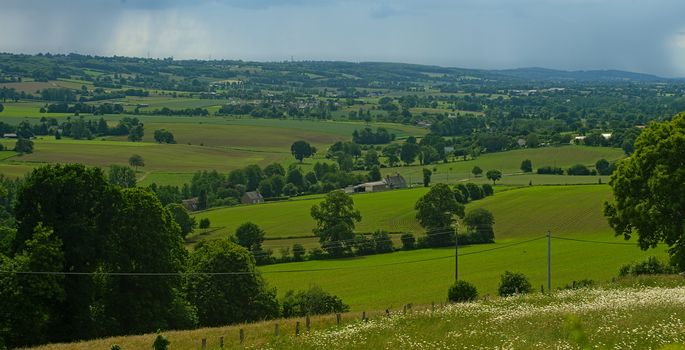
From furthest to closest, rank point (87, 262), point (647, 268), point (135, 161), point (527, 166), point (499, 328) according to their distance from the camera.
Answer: point (135, 161) → point (527, 166) → point (647, 268) → point (87, 262) → point (499, 328)

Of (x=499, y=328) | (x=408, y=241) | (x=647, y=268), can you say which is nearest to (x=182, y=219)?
(x=408, y=241)

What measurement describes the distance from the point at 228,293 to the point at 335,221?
3435 centimetres

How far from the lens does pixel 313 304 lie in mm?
46969

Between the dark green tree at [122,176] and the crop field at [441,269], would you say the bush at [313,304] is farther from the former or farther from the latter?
the dark green tree at [122,176]

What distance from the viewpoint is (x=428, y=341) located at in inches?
895

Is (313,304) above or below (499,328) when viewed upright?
below

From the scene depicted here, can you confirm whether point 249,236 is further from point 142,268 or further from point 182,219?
point 142,268

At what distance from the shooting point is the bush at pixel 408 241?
78438mm

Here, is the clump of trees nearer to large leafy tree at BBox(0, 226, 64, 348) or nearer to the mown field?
large leafy tree at BBox(0, 226, 64, 348)

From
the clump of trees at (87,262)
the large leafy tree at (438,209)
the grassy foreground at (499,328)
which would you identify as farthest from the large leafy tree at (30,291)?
the large leafy tree at (438,209)

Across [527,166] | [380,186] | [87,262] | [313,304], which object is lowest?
[380,186]

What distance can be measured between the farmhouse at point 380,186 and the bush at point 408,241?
149ft

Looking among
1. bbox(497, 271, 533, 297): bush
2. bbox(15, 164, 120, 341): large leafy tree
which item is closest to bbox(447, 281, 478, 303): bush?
bbox(497, 271, 533, 297): bush

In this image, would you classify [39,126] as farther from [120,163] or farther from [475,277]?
[475,277]
